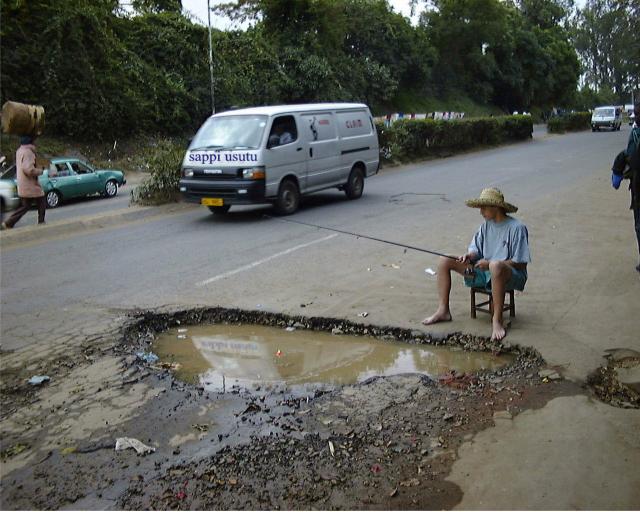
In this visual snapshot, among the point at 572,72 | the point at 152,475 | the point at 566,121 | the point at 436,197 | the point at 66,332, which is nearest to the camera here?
the point at 152,475

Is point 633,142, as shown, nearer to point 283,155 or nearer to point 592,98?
point 283,155

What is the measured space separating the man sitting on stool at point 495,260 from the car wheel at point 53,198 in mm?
13113

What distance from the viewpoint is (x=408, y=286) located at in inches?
288

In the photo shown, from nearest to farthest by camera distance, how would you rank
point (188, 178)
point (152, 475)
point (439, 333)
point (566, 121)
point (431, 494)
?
point (431, 494), point (152, 475), point (439, 333), point (188, 178), point (566, 121)

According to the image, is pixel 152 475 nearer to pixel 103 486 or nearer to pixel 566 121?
pixel 103 486

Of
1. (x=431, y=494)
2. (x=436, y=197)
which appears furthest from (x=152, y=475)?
(x=436, y=197)

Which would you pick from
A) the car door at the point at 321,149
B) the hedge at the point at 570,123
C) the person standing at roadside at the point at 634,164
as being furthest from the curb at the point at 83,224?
the hedge at the point at 570,123

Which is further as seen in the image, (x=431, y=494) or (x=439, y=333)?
(x=439, y=333)

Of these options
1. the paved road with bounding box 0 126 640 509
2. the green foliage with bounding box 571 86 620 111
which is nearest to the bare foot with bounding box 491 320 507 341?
the paved road with bounding box 0 126 640 509

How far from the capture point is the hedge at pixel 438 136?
2241 centimetres

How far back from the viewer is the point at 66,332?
622 cm

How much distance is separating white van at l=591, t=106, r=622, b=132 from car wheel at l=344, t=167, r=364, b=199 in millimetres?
34019

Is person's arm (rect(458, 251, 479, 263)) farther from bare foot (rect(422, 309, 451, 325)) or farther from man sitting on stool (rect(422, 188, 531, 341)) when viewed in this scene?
bare foot (rect(422, 309, 451, 325))

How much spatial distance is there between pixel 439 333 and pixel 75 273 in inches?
193
